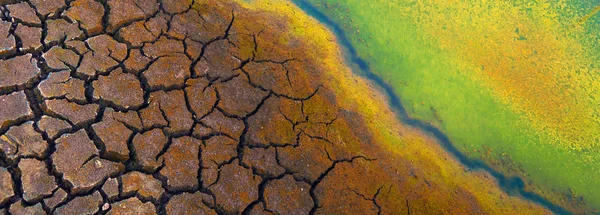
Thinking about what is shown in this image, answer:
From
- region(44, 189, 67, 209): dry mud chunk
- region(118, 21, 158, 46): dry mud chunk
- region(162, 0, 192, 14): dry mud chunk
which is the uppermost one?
region(162, 0, 192, 14): dry mud chunk

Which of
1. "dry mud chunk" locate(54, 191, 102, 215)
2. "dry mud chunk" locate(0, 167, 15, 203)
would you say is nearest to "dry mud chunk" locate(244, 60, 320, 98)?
"dry mud chunk" locate(54, 191, 102, 215)

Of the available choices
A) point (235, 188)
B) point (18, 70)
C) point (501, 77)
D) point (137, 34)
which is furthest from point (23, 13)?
point (501, 77)

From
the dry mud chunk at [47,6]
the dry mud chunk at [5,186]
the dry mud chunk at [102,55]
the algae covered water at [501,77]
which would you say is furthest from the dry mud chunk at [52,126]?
the algae covered water at [501,77]

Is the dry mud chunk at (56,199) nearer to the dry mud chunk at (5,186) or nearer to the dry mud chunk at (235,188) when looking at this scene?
the dry mud chunk at (5,186)

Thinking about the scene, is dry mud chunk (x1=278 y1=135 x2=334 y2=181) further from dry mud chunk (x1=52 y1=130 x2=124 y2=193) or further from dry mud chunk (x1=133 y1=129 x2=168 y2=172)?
dry mud chunk (x1=52 y1=130 x2=124 y2=193)

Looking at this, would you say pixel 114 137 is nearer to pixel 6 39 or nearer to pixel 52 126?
pixel 52 126
